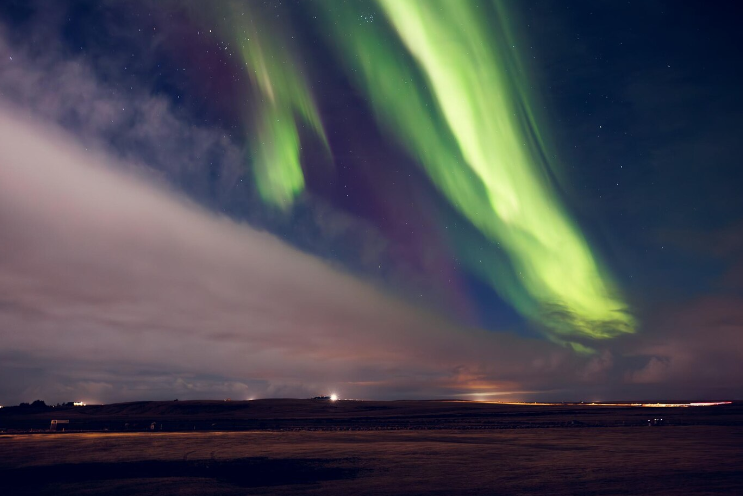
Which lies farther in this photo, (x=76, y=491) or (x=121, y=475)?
(x=121, y=475)

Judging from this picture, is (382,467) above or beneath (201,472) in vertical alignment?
beneath

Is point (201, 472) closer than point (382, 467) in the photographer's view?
Yes

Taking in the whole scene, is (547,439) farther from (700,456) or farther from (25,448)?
(25,448)

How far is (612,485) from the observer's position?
2355 centimetres

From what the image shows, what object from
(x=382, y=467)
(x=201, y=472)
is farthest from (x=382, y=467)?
(x=201, y=472)

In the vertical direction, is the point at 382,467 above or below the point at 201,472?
below

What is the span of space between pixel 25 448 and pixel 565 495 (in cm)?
4529

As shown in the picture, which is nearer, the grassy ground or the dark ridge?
the grassy ground

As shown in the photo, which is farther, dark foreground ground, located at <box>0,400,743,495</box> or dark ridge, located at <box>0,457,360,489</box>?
dark ridge, located at <box>0,457,360,489</box>

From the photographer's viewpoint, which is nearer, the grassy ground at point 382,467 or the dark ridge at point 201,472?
the grassy ground at point 382,467

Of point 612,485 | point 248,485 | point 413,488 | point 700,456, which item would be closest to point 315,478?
point 248,485

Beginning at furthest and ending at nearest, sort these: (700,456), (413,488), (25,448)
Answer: (25,448), (700,456), (413,488)

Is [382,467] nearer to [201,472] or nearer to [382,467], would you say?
[382,467]

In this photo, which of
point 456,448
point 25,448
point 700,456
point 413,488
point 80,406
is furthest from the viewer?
point 80,406
